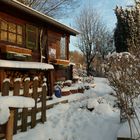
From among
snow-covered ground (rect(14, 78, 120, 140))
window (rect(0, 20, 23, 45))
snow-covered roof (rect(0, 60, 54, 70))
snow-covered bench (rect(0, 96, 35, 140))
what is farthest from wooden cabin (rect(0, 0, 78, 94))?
snow-covered bench (rect(0, 96, 35, 140))

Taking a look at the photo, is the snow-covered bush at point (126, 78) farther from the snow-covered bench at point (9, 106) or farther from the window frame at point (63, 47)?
the window frame at point (63, 47)

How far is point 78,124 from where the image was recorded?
9672 mm

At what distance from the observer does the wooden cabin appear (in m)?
13.9

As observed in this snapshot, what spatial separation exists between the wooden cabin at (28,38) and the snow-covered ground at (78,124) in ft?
8.70

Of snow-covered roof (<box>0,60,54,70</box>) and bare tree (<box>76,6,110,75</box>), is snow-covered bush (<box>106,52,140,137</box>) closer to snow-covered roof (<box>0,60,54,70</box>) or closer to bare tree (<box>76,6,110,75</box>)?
A: snow-covered roof (<box>0,60,54,70</box>)

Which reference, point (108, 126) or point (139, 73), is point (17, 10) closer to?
point (108, 126)

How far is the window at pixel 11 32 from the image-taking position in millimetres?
14477

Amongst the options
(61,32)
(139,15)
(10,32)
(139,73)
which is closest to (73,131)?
(139,73)

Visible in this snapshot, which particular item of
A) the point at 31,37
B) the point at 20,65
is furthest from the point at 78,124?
the point at 31,37

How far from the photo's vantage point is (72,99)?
14742 millimetres

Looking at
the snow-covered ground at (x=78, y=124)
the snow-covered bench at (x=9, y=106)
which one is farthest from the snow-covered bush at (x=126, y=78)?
the snow-covered bench at (x=9, y=106)

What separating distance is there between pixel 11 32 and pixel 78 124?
7.01 meters

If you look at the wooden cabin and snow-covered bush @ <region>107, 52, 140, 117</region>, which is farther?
the wooden cabin

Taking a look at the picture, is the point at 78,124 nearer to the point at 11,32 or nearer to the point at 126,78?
the point at 126,78
